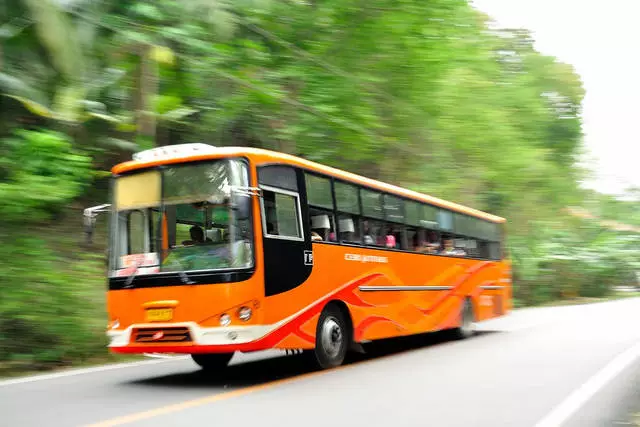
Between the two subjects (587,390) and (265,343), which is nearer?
(587,390)

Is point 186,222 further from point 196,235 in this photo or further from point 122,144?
point 122,144

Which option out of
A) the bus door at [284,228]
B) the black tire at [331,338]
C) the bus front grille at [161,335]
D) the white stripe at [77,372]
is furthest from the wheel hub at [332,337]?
the white stripe at [77,372]

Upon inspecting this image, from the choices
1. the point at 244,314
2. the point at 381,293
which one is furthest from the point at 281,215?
the point at 381,293

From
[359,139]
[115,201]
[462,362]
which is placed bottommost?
[462,362]

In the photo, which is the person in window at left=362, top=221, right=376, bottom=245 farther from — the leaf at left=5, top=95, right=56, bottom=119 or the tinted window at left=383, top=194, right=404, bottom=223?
the leaf at left=5, top=95, right=56, bottom=119

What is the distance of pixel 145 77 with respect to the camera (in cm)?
1434

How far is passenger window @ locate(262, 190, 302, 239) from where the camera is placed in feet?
31.1

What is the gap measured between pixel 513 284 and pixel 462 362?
84.8ft

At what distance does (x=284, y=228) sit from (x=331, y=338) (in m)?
1.87

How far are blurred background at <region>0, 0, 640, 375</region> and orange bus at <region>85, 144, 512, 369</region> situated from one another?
214cm

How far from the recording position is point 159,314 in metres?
9.16

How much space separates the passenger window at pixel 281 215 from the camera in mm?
9492

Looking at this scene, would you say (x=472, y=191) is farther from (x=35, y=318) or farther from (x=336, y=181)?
(x=35, y=318)

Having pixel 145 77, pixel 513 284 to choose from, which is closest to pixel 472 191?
pixel 513 284
